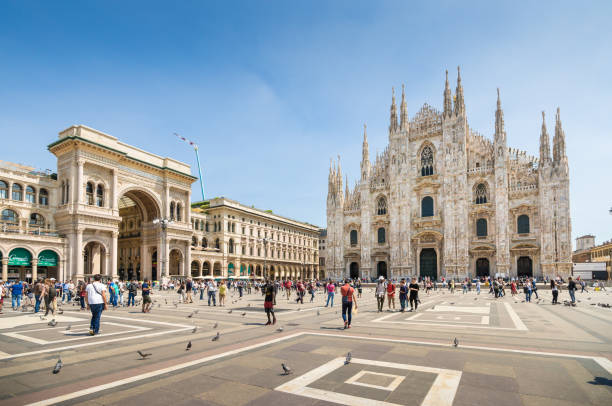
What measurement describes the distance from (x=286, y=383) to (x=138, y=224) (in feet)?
186

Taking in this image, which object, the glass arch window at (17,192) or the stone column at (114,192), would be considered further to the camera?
the stone column at (114,192)

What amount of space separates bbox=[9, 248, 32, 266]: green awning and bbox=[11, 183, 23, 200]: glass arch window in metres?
6.56

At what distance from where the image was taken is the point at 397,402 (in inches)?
211

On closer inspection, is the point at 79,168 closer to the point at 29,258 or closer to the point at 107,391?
the point at 29,258

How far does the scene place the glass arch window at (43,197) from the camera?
42.9 metres

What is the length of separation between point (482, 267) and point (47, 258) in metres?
50.4

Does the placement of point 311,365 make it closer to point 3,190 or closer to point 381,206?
point 3,190

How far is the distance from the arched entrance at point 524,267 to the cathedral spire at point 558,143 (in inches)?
495

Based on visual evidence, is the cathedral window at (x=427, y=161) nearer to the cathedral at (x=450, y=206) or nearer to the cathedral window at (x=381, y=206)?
the cathedral at (x=450, y=206)

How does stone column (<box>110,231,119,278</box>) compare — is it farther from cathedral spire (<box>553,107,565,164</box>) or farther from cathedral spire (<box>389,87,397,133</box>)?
cathedral spire (<box>553,107,565,164</box>)

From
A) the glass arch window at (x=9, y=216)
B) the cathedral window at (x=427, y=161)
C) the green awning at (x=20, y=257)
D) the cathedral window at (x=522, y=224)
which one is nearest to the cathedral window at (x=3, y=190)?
the glass arch window at (x=9, y=216)

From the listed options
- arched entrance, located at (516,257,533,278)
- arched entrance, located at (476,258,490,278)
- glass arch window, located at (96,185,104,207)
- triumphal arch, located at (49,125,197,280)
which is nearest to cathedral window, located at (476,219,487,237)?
arched entrance, located at (476,258,490,278)

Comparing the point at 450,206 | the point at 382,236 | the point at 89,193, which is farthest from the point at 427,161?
the point at 89,193

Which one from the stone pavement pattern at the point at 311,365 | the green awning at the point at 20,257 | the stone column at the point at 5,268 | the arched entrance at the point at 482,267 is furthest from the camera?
the arched entrance at the point at 482,267
